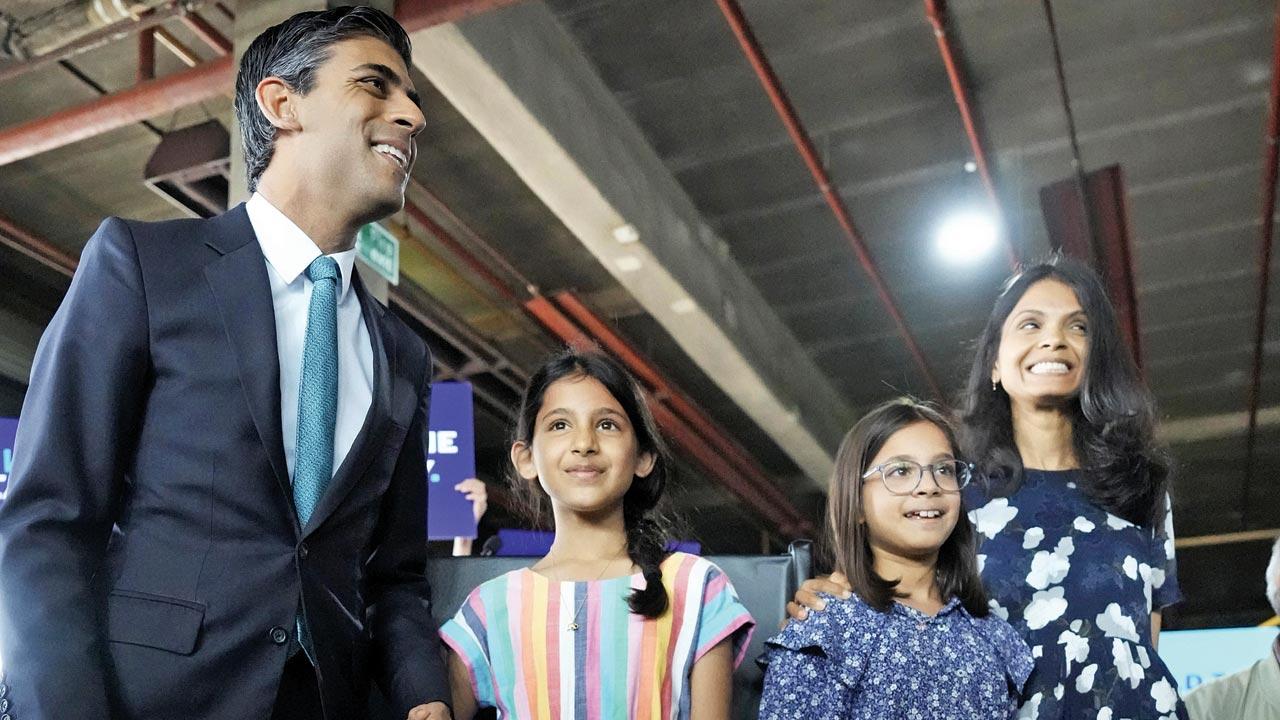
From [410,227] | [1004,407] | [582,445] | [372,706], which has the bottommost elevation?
[372,706]

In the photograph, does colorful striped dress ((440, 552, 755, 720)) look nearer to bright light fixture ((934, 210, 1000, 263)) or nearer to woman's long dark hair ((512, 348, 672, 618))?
woman's long dark hair ((512, 348, 672, 618))

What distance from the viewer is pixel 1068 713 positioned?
83.4 inches

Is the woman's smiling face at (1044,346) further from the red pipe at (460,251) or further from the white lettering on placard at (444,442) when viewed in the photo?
the red pipe at (460,251)

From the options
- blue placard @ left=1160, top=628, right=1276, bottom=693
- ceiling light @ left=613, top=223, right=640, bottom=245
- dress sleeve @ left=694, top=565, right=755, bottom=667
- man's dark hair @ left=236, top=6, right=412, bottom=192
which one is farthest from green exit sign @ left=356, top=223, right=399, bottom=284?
blue placard @ left=1160, top=628, right=1276, bottom=693

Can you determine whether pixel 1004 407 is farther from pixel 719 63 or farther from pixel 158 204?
pixel 158 204

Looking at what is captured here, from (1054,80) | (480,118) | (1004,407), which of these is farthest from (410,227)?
Result: (1004,407)

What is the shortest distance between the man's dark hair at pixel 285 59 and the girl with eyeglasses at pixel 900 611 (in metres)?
0.97

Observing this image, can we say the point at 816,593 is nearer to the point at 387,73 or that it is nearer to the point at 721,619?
the point at 721,619

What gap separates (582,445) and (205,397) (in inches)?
33.7

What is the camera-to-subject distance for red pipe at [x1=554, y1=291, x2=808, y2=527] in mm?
7691

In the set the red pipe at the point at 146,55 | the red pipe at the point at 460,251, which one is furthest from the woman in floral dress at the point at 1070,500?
the red pipe at the point at 460,251

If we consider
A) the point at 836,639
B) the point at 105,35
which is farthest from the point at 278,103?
the point at 105,35

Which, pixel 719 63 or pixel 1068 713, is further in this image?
pixel 719 63

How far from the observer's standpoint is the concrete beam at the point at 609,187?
503 cm
